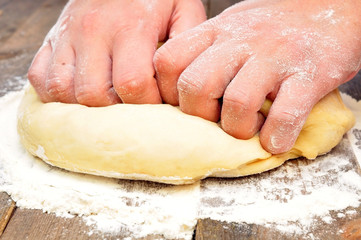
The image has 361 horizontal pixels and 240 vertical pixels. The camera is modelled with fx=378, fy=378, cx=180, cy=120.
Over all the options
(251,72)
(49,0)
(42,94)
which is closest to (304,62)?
(251,72)

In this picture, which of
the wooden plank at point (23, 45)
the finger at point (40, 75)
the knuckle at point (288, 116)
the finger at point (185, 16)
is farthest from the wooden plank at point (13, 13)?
the knuckle at point (288, 116)

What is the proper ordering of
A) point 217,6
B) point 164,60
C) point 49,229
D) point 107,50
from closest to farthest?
point 49,229 < point 164,60 < point 107,50 < point 217,6

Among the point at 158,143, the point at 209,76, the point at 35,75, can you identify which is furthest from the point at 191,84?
the point at 35,75

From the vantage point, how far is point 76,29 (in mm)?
1139

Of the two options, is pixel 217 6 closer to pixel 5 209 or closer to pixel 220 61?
pixel 220 61

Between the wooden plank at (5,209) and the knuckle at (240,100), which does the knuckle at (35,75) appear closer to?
the wooden plank at (5,209)

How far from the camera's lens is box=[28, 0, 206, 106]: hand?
1.02 meters

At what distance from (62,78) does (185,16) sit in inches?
16.8

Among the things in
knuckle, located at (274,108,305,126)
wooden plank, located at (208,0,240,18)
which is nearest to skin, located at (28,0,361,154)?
knuckle, located at (274,108,305,126)

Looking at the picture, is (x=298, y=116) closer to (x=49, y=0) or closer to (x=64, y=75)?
(x=64, y=75)

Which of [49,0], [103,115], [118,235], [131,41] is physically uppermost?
[131,41]

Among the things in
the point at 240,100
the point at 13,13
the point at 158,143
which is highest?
the point at 240,100

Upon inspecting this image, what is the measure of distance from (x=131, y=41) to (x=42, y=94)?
0.32 meters

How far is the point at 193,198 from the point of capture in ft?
3.07
